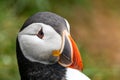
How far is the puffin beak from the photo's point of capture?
264 centimetres

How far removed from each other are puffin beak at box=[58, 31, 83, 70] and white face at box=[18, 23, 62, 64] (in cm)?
2

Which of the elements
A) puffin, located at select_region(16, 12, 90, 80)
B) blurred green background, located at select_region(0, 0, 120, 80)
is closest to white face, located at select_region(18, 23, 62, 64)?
puffin, located at select_region(16, 12, 90, 80)

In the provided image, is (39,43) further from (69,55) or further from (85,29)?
(85,29)

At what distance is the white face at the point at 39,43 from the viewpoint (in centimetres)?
264

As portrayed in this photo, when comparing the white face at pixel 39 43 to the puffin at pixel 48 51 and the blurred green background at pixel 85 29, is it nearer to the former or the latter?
the puffin at pixel 48 51

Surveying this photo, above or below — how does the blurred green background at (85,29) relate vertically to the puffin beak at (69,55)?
below

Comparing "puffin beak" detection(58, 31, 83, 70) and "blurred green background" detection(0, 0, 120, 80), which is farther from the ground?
"puffin beak" detection(58, 31, 83, 70)

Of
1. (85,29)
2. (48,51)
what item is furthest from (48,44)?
(85,29)

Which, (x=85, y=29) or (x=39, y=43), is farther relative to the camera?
(x=85, y=29)

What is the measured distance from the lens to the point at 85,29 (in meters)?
5.05

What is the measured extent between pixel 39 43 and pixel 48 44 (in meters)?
0.04

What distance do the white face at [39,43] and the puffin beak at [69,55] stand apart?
0.9 inches

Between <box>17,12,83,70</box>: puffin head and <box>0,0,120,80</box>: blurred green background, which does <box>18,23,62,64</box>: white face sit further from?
<box>0,0,120,80</box>: blurred green background

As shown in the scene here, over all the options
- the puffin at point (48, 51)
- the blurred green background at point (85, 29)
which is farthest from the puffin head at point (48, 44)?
the blurred green background at point (85, 29)
